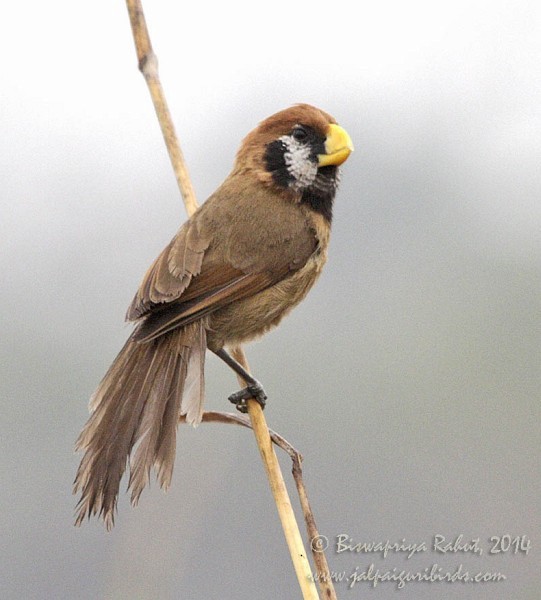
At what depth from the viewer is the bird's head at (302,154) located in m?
4.04

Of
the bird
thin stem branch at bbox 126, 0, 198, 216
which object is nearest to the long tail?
the bird

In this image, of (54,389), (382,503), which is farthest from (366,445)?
(54,389)

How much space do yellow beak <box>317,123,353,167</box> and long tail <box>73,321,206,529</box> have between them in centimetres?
86

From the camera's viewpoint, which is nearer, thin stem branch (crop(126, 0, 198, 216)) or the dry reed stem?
the dry reed stem

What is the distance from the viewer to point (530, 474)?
8930mm

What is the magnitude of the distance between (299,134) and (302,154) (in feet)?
0.26

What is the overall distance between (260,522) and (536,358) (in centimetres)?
607

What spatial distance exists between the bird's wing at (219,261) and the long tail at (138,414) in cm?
12

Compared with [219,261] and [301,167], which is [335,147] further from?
[219,261]

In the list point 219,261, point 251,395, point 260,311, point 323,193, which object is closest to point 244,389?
point 251,395

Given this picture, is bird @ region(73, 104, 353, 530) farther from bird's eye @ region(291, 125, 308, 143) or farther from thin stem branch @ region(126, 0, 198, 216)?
thin stem branch @ region(126, 0, 198, 216)

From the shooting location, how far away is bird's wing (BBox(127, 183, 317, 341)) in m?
3.48

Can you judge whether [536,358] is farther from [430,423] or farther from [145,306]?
[145,306]

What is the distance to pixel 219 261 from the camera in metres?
3.65
